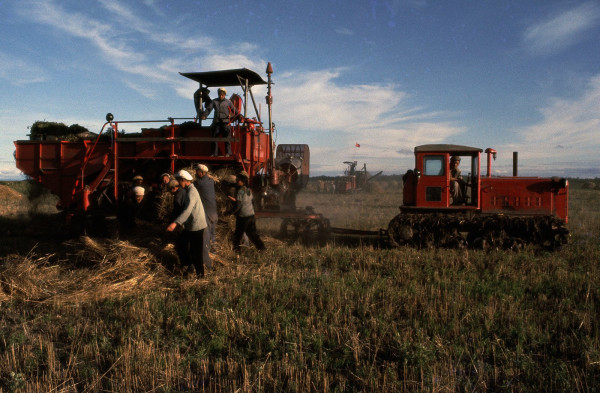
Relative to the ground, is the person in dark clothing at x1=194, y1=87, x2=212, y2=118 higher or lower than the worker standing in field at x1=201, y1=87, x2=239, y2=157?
higher

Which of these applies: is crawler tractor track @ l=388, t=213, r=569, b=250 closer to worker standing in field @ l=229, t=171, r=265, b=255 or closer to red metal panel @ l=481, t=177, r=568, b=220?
red metal panel @ l=481, t=177, r=568, b=220

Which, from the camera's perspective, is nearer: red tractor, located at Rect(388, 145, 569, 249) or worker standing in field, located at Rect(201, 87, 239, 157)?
red tractor, located at Rect(388, 145, 569, 249)

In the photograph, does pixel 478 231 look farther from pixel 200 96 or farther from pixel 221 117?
pixel 200 96

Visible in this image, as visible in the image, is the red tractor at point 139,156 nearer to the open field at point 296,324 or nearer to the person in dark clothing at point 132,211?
the person in dark clothing at point 132,211

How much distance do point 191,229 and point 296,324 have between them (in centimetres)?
279

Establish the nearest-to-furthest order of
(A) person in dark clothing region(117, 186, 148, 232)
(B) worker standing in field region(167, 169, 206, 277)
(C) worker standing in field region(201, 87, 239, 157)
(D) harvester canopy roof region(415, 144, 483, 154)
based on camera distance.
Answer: (B) worker standing in field region(167, 169, 206, 277)
(A) person in dark clothing region(117, 186, 148, 232)
(D) harvester canopy roof region(415, 144, 483, 154)
(C) worker standing in field region(201, 87, 239, 157)

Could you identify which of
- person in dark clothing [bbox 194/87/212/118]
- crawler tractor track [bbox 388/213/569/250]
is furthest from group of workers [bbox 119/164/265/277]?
crawler tractor track [bbox 388/213/569/250]

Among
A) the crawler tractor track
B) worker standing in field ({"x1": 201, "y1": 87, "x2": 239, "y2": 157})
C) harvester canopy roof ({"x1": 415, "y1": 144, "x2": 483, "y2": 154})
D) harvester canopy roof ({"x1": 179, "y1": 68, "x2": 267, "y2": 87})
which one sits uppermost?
harvester canopy roof ({"x1": 179, "y1": 68, "x2": 267, "y2": 87})

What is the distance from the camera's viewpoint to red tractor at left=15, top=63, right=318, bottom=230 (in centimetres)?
1003

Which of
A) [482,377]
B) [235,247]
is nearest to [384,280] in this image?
[482,377]

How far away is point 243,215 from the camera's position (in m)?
8.30

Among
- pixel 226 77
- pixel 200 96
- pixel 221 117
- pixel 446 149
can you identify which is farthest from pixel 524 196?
pixel 200 96

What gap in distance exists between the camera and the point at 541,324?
4648mm

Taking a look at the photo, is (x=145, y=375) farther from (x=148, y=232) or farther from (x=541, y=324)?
(x=148, y=232)
